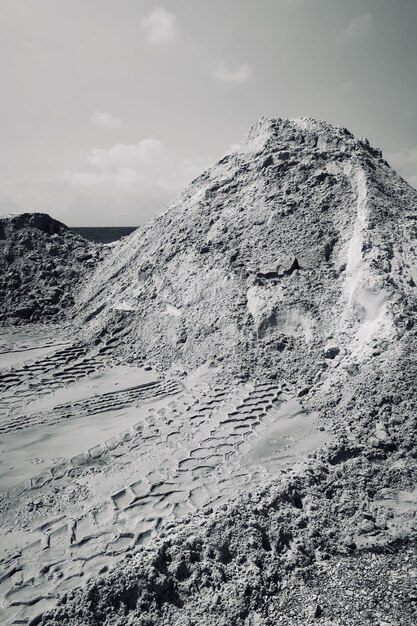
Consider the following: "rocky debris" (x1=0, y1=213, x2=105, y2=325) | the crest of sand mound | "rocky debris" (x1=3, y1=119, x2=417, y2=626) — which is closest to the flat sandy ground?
"rocky debris" (x1=3, y1=119, x2=417, y2=626)

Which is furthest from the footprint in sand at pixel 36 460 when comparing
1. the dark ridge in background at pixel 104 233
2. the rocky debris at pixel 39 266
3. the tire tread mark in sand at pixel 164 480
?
the dark ridge in background at pixel 104 233

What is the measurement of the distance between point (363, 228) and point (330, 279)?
3.78 ft

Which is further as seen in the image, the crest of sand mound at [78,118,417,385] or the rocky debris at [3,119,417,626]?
the crest of sand mound at [78,118,417,385]

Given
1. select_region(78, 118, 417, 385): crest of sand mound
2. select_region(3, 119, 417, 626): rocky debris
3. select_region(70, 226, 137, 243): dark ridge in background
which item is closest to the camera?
select_region(3, 119, 417, 626): rocky debris

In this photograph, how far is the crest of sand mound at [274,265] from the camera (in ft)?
20.6

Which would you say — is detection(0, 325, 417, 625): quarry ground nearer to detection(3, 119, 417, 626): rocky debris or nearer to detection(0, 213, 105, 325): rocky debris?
detection(3, 119, 417, 626): rocky debris

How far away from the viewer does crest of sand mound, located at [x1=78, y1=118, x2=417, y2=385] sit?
627 cm

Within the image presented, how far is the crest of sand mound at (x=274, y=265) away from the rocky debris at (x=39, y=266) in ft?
4.73

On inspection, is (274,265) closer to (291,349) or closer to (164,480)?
(291,349)

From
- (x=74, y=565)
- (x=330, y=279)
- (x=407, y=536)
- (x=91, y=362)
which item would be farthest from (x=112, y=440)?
(x=330, y=279)

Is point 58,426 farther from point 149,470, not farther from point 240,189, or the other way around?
point 240,189

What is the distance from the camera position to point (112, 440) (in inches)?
201

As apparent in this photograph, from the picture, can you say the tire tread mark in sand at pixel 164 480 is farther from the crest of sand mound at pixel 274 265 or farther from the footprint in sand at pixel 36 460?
the crest of sand mound at pixel 274 265

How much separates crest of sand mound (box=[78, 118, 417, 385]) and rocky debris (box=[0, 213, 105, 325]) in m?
1.44
